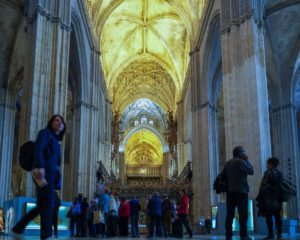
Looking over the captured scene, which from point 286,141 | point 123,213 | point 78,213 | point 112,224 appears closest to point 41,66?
point 78,213

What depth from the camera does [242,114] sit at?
13938 mm

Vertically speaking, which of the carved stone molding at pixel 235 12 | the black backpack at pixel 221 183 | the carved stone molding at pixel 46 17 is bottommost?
the black backpack at pixel 221 183

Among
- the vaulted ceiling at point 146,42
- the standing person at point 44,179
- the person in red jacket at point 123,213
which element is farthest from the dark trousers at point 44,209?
the vaulted ceiling at point 146,42

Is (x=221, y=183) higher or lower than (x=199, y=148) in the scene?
lower

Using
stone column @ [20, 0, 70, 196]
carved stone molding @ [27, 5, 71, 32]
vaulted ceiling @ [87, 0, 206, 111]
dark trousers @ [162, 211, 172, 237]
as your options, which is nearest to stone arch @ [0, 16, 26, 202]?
vaulted ceiling @ [87, 0, 206, 111]

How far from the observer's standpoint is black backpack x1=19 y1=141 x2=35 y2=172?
3990mm

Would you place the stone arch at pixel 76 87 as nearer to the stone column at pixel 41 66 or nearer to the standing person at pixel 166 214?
the stone column at pixel 41 66

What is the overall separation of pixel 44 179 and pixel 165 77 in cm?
3636

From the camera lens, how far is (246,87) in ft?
45.7

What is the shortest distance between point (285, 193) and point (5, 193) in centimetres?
1573

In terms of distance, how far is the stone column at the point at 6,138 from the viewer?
1962 centimetres

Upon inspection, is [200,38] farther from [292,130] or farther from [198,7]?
[292,130]

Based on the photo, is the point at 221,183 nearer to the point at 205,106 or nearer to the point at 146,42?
the point at 205,106

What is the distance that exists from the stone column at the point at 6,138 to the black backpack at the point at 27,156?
54.0 ft
